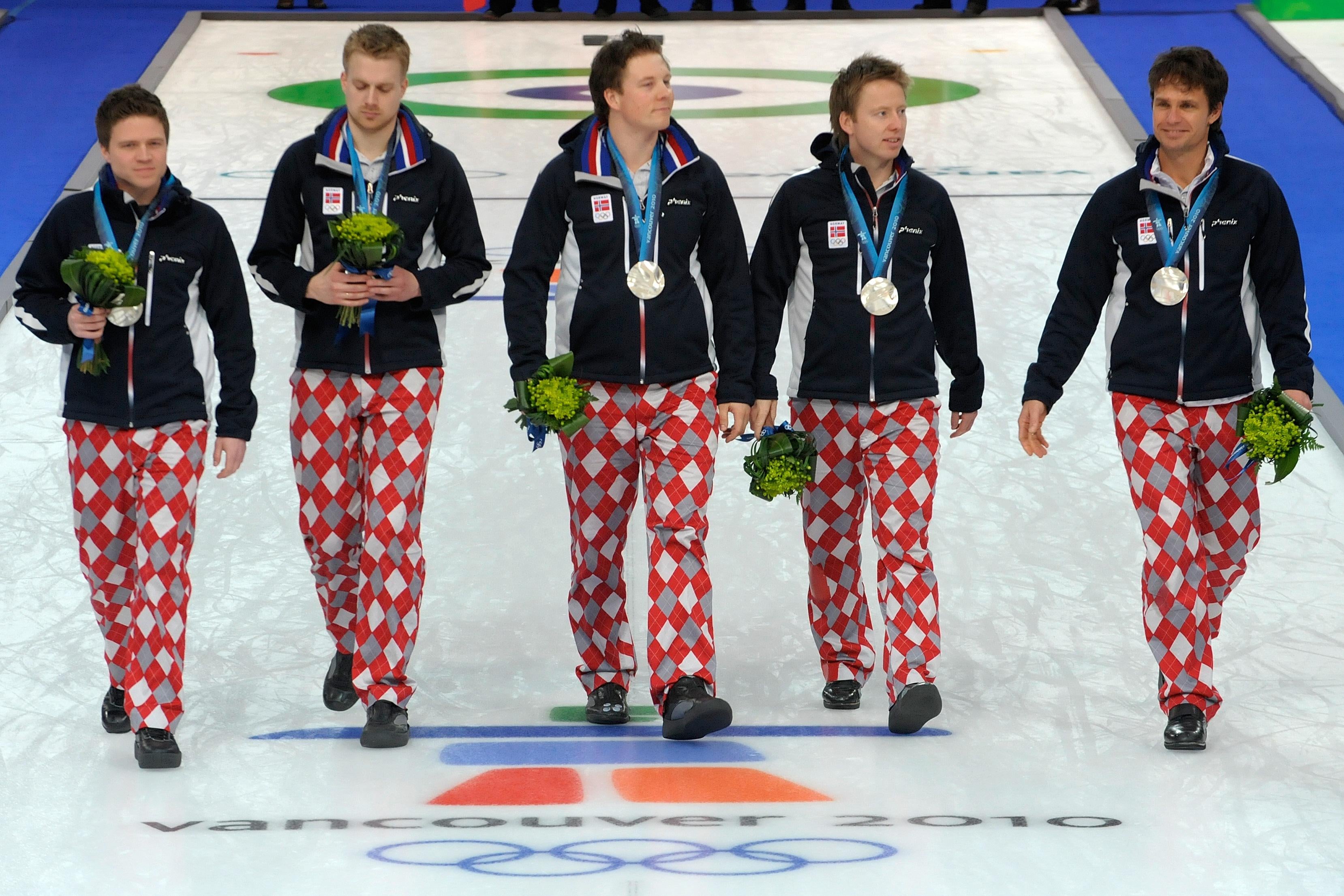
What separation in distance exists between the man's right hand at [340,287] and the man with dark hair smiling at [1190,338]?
6.04 ft

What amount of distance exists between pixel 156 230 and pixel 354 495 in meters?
0.92

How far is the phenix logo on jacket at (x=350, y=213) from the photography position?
15.9 ft

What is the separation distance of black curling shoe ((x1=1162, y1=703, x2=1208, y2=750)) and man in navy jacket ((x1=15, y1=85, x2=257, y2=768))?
105 inches

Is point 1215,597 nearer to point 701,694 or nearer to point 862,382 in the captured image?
point 862,382

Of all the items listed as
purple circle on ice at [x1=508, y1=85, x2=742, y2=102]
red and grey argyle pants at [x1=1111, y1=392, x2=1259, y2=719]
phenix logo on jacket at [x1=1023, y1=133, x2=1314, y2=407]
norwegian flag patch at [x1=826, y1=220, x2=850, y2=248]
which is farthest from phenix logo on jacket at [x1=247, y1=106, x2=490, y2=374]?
purple circle on ice at [x1=508, y1=85, x2=742, y2=102]

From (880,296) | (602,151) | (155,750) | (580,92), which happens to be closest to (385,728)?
(155,750)

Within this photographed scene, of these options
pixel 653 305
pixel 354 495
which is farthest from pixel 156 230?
pixel 653 305

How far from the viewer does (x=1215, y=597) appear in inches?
196

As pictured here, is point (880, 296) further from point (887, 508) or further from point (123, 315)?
point (123, 315)

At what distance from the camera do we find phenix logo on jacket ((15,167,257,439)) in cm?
463

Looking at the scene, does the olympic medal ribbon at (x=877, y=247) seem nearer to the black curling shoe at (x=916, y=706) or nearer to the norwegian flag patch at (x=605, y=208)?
the norwegian flag patch at (x=605, y=208)

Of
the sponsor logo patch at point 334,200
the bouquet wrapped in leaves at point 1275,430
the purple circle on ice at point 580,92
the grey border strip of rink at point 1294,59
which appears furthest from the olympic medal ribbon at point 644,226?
the purple circle on ice at point 580,92

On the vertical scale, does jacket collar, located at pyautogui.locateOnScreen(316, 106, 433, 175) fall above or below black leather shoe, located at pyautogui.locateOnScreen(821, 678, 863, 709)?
above

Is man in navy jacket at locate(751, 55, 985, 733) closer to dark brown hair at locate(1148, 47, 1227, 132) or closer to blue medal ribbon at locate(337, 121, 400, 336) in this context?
dark brown hair at locate(1148, 47, 1227, 132)
